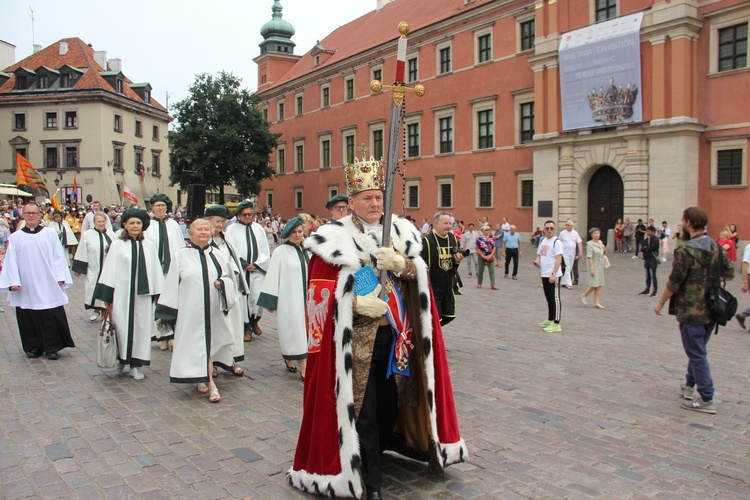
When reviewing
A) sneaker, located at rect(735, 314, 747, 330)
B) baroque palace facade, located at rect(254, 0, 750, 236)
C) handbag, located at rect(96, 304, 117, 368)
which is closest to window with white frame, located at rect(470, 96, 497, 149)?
baroque palace facade, located at rect(254, 0, 750, 236)

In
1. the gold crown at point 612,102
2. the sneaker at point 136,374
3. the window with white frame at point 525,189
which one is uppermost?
the gold crown at point 612,102

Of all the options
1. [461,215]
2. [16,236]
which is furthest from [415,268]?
[461,215]

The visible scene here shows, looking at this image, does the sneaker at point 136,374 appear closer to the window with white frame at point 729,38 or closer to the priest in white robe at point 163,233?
the priest in white robe at point 163,233

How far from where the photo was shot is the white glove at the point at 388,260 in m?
3.78

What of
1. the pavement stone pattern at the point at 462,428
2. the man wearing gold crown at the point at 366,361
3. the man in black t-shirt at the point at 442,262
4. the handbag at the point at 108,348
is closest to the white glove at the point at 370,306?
the man wearing gold crown at the point at 366,361

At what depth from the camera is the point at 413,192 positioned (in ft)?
133

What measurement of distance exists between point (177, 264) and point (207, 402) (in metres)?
1.42

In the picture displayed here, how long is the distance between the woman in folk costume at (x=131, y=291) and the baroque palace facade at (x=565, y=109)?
33.3 ft

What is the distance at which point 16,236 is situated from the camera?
27.3 ft

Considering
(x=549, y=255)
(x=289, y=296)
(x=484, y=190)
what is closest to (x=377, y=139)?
(x=484, y=190)

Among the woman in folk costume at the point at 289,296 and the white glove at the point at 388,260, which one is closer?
the white glove at the point at 388,260

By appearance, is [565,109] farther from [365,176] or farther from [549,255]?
[365,176]

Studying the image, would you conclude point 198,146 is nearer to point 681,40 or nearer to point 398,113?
point 681,40

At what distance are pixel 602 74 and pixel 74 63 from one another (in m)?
48.8
